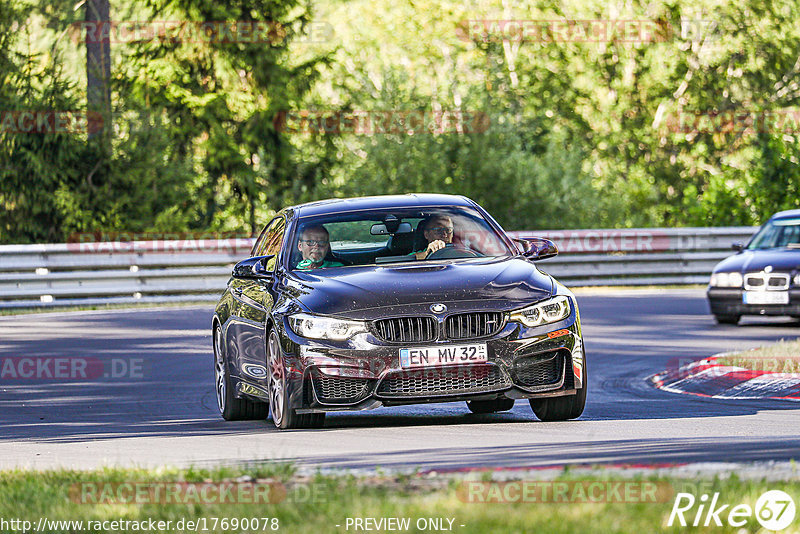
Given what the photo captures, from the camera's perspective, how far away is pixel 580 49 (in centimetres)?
4591

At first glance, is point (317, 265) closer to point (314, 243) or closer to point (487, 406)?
point (314, 243)

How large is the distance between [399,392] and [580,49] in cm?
3712

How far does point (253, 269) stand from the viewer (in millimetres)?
11305

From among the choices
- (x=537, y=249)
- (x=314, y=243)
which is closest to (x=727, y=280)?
(x=537, y=249)

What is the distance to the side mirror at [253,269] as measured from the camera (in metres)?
11.2

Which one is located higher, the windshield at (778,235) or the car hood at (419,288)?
the car hood at (419,288)

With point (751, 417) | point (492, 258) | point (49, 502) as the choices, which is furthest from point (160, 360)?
point (49, 502)

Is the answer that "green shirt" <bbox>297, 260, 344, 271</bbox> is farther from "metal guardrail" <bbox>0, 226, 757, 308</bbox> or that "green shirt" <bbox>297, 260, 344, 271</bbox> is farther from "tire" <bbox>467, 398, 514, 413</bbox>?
"metal guardrail" <bbox>0, 226, 757, 308</bbox>

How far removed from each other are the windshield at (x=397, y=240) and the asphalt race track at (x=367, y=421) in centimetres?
117

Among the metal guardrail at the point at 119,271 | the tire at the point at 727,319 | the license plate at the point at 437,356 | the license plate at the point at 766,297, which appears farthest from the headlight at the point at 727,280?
the license plate at the point at 437,356

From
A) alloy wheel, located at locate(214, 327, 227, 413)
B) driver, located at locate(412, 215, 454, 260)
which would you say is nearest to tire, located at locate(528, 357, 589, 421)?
driver, located at locate(412, 215, 454, 260)

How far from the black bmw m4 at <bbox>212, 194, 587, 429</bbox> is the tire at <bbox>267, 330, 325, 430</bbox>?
0.01 m

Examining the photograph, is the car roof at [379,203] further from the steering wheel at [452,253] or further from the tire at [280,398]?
the tire at [280,398]

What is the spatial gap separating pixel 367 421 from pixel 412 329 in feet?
4.94
